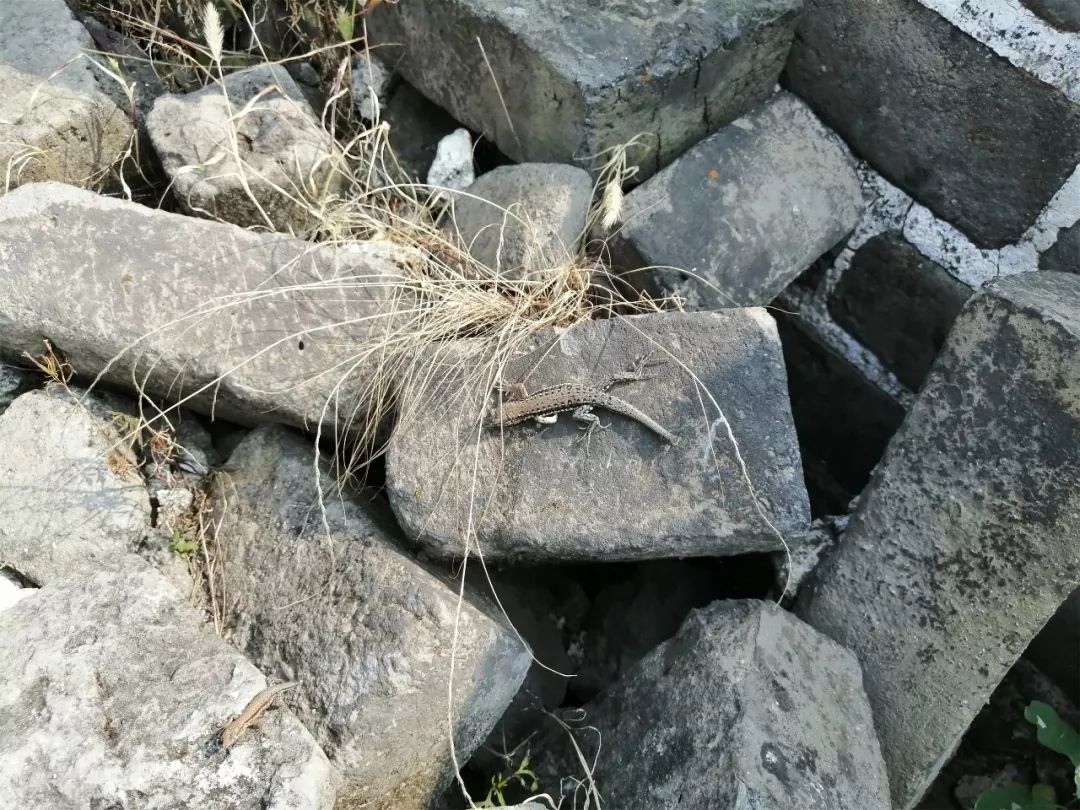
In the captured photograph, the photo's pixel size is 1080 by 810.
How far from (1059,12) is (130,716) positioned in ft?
8.01

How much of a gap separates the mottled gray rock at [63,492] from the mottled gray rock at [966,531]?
1.72m

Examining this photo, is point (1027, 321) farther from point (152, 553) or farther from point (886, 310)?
point (152, 553)

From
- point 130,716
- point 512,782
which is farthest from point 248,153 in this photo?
point 512,782

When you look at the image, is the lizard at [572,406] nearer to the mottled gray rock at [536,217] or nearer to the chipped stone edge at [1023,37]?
the mottled gray rock at [536,217]

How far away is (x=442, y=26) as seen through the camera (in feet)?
8.73

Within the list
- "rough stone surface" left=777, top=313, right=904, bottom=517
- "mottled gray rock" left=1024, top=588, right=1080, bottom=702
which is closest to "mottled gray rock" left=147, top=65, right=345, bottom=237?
"rough stone surface" left=777, top=313, right=904, bottom=517

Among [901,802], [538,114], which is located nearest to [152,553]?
[538,114]

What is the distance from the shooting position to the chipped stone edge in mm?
2117

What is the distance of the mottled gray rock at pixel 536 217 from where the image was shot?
2498 mm

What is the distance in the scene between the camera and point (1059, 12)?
2.10 metres

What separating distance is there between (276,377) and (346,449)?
27cm

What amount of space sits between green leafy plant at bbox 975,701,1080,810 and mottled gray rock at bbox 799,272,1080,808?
0.51 meters

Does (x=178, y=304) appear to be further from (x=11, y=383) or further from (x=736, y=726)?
(x=736, y=726)

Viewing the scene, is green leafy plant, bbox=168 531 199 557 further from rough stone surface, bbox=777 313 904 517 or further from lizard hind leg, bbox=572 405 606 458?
rough stone surface, bbox=777 313 904 517
